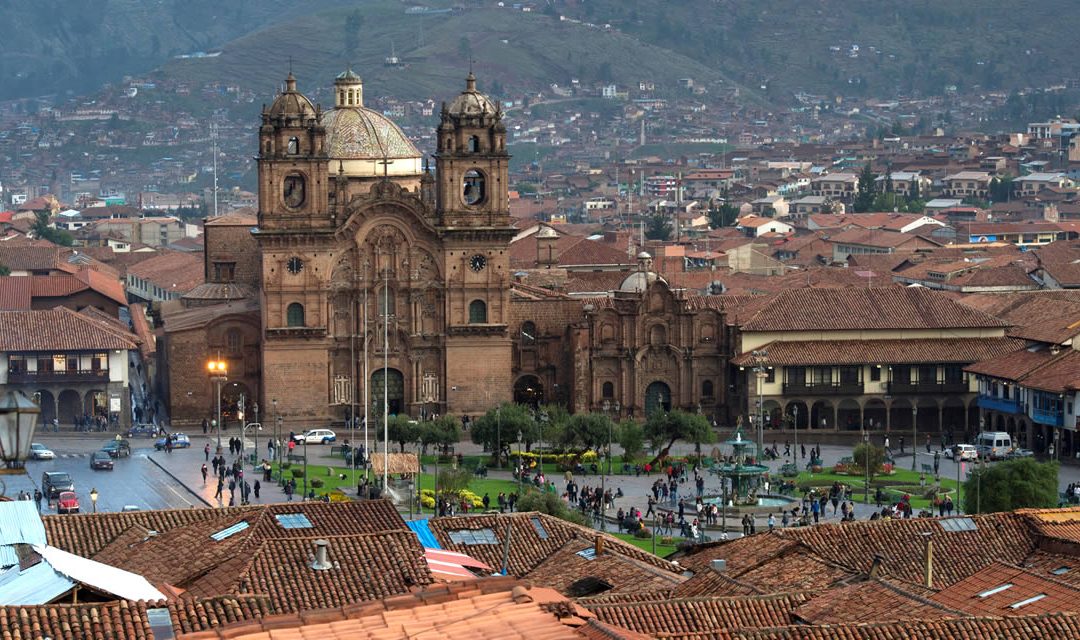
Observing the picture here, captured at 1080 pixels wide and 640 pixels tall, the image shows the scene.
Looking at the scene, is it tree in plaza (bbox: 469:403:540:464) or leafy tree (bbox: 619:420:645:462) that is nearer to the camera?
leafy tree (bbox: 619:420:645:462)

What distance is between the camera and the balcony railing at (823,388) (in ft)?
313

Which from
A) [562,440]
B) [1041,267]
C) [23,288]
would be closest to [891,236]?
[1041,267]

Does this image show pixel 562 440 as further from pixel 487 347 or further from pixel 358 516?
pixel 358 516

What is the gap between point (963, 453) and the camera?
85.9 meters

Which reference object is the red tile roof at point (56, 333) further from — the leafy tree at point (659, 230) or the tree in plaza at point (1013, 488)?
the leafy tree at point (659, 230)

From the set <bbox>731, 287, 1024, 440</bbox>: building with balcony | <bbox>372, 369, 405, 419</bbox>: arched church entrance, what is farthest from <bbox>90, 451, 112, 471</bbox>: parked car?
<bbox>731, 287, 1024, 440</bbox>: building with balcony

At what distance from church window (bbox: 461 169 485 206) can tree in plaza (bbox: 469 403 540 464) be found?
1161cm

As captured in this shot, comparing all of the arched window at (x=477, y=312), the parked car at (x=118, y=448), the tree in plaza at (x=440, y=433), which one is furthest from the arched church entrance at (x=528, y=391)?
the parked car at (x=118, y=448)

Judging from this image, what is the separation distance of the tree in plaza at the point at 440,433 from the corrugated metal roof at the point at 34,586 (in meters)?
51.7

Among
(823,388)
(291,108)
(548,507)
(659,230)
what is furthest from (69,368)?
(659,230)

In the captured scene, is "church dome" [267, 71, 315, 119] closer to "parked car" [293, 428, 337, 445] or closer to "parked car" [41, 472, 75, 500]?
"parked car" [293, 428, 337, 445]

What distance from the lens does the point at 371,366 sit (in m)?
97.6

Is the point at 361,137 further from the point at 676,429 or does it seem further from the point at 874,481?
the point at 874,481

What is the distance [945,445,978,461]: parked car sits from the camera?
8550 centimetres
